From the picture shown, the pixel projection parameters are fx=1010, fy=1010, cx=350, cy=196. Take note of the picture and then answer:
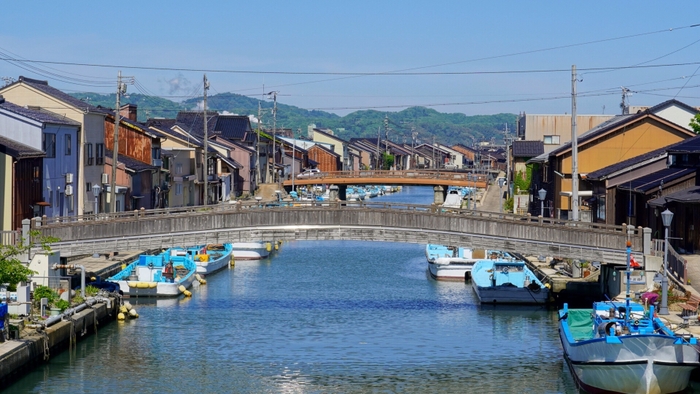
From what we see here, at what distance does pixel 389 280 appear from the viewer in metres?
55.9

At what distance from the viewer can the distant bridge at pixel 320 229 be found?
137ft

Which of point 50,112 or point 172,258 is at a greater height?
point 50,112

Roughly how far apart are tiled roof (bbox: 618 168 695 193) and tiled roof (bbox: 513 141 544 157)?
41439 mm

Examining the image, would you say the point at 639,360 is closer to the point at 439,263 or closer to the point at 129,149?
the point at 439,263

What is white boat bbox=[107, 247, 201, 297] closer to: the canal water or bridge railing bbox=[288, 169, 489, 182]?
the canal water

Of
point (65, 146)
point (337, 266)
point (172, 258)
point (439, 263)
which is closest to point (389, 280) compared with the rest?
point (439, 263)

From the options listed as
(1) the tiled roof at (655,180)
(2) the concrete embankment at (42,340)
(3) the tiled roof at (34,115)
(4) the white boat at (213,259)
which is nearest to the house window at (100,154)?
(3) the tiled roof at (34,115)

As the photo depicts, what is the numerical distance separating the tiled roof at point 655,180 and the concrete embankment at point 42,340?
86.2 ft

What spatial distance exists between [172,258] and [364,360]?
894 inches

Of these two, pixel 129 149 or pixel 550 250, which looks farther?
pixel 129 149

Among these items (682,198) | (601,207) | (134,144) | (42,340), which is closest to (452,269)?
(601,207)

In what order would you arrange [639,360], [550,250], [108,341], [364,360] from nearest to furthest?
1. [639,360]
2. [364,360]
3. [108,341]
4. [550,250]

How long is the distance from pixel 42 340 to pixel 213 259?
93.0 ft

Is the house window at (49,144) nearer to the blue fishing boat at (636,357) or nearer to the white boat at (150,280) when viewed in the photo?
the white boat at (150,280)
